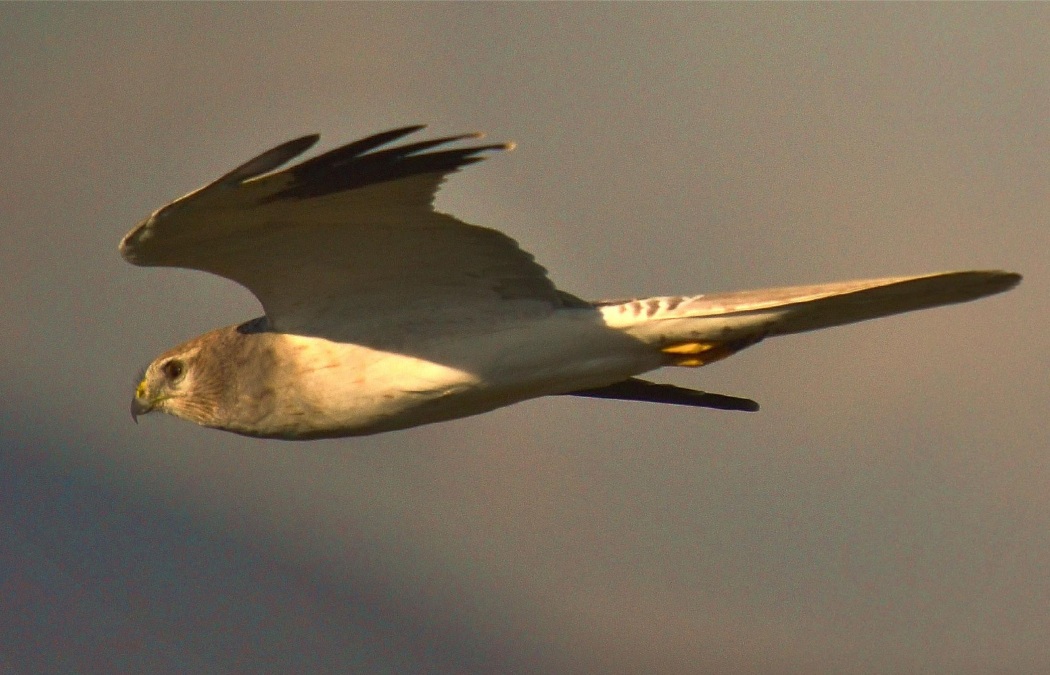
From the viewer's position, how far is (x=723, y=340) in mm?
9508

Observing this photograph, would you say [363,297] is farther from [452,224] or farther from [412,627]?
[412,627]

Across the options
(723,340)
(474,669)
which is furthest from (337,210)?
(474,669)

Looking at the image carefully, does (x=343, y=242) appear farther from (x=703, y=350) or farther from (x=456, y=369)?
(x=703, y=350)

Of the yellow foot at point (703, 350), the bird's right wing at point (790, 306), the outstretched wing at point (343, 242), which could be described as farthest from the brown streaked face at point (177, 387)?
the yellow foot at point (703, 350)

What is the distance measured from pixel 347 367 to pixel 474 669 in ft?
492

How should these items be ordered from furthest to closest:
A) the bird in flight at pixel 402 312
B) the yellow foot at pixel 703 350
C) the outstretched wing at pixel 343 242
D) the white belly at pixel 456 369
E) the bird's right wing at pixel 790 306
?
the white belly at pixel 456 369 < the yellow foot at pixel 703 350 < the bird in flight at pixel 402 312 < the bird's right wing at pixel 790 306 < the outstretched wing at pixel 343 242

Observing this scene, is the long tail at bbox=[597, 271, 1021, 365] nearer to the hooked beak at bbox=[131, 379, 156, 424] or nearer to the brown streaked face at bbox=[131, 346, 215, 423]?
the brown streaked face at bbox=[131, 346, 215, 423]

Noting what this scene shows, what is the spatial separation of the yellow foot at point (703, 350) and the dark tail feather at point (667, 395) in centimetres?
162

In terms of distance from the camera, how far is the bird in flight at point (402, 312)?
A: 8.98m

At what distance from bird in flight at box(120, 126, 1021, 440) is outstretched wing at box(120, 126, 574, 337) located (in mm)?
11

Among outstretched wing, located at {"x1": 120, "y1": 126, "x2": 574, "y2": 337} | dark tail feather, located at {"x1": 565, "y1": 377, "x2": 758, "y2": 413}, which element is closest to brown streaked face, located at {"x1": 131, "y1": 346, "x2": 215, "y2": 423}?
outstretched wing, located at {"x1": 120, "y1": 126, "x2": 574, "y2": 337}

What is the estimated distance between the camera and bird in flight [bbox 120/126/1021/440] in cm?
898

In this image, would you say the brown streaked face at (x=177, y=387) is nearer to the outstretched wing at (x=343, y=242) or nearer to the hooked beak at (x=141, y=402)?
the hooked beak at (x=141, y=402)

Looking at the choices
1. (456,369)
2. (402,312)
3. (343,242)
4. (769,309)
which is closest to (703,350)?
(769,309)
